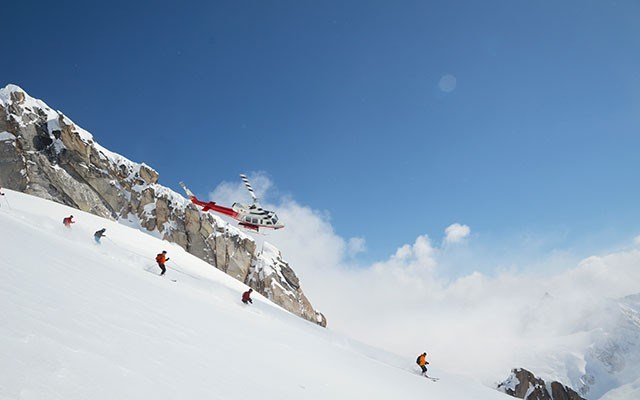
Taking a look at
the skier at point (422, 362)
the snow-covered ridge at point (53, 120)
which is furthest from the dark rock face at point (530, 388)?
the snow-covered ridge at point (53, 120)

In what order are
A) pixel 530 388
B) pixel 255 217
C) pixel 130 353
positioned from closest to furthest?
pixel 130 353 → pixel 255 217 → pixel 530 388

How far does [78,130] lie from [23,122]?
10378 mm

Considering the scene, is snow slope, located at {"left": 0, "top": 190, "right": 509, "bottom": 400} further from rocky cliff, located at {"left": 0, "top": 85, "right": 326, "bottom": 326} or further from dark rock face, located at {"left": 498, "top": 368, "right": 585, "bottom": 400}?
dark rock face, located at {"left": 498, "top": 368, "right": 585, "bottom": 400}

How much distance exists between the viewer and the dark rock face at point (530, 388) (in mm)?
96000

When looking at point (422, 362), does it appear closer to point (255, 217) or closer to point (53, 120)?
point (255, 217)

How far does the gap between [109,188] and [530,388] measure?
11516cm

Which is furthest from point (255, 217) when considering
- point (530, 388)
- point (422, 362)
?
point (530, 388)

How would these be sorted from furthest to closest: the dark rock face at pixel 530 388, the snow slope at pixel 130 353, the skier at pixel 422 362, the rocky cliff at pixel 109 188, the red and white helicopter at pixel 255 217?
the dark rock face at pixel 530 388, the rocky cliff at pixel 109 188, the red and white helicopter at pixel 255 217, the skier at pixel 422 362, the snow slope at pixel 130 353

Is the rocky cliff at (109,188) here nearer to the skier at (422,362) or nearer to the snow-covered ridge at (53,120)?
the snow-covered ridge at (53,120)

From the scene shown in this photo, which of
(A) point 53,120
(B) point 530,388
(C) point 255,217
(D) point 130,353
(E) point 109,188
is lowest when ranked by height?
(D) point 130,353

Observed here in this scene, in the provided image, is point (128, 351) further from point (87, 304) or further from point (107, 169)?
point (107, 169)

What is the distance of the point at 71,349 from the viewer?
4027mm

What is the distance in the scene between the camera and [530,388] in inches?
3807

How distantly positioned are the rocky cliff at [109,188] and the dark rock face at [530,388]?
56.7 meters
